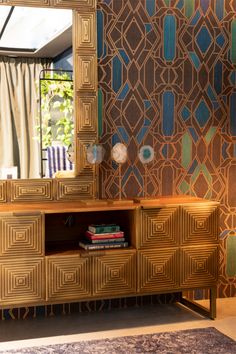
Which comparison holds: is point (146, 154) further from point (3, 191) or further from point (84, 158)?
point (3, 191)

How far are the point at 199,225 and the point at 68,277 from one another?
3.11 feet

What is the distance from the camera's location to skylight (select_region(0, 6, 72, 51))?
3615 mm

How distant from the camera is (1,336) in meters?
3.41

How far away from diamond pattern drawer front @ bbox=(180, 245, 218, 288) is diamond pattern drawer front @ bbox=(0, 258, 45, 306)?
96cm

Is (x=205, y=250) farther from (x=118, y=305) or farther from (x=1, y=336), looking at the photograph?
(x=1, y=336)

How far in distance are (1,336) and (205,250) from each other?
1438mm

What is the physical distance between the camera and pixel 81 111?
3783mm

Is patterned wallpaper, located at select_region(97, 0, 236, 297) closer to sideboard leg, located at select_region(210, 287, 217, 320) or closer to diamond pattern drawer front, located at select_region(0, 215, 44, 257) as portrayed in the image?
sideboard leg, located at select_region(210, 287, 217, 320)

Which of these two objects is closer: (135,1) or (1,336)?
(1,336)

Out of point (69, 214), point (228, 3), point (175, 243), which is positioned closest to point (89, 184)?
point (69, 214)

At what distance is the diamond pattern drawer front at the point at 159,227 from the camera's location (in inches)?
140

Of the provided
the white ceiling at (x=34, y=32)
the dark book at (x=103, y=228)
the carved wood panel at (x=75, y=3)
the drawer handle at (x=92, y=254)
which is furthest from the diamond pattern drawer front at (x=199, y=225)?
the carved wood panel at (x=75, y=3)

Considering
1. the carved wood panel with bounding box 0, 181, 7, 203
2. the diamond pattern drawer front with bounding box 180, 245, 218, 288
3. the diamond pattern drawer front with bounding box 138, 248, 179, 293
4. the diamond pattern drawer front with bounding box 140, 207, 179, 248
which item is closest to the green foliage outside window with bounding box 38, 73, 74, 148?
the carved wood panel with bounding box 0, 181, 7, 203

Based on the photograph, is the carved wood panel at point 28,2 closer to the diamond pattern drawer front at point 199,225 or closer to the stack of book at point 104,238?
the stack of book at point 104,238
